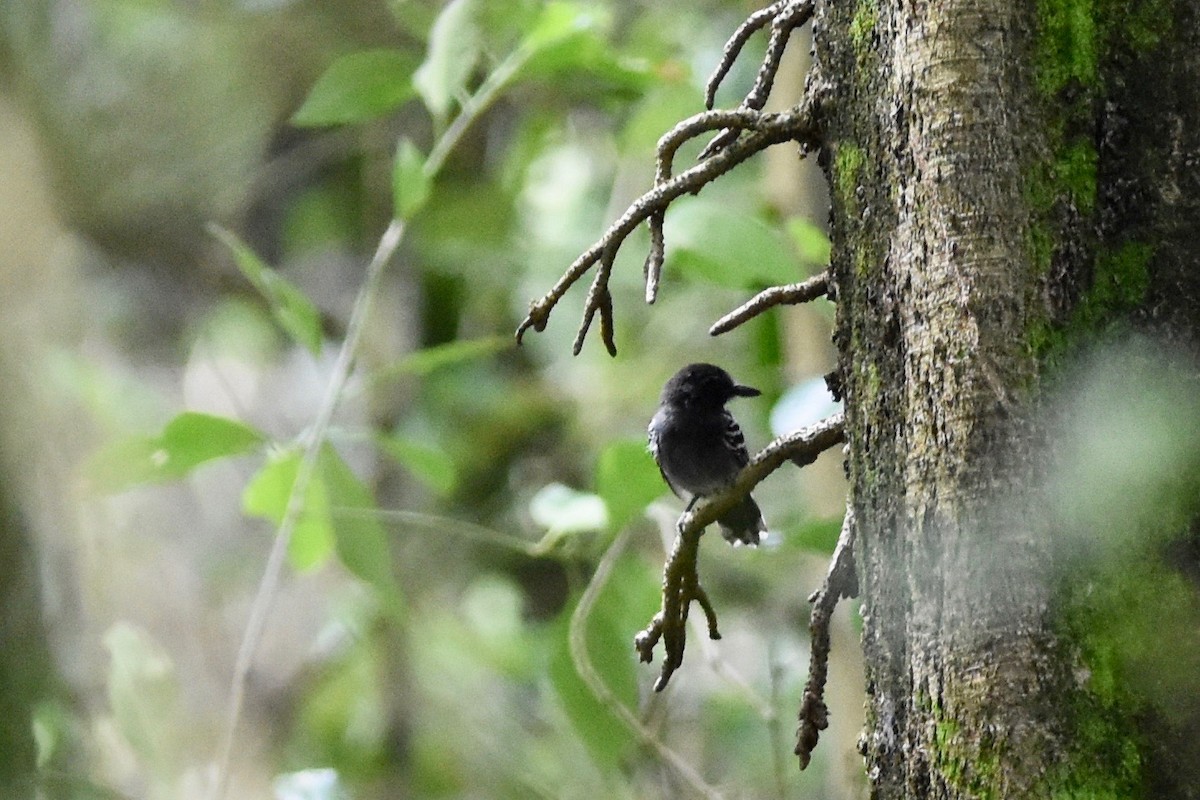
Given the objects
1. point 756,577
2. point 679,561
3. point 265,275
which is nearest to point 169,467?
point 265,275

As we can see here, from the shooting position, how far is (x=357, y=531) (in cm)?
249

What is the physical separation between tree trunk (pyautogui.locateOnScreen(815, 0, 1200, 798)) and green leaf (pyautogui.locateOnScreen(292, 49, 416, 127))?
159 cm

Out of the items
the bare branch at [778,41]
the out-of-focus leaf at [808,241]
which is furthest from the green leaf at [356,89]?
the bare branch at [778,41]

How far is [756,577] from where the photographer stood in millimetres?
5055

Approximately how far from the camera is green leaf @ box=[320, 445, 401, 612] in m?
2.46

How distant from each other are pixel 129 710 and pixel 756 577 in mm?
2993

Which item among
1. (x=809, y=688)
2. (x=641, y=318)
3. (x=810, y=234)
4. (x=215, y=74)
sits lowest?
(x=809, y=688)

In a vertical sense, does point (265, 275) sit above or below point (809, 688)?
above

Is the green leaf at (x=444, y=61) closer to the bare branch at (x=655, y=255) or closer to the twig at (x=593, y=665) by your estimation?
the twig at (x=593, y=665)

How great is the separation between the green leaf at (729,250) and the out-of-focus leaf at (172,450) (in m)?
0.90

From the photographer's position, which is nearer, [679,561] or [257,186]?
[679,561]

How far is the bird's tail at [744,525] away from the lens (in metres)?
2.92

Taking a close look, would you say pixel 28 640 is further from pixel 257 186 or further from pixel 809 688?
pixel 257 186

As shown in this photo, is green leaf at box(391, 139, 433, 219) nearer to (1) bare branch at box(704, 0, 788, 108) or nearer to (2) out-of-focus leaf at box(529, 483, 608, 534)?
(2) out-of-focus leaf at box(529, 483, 608, 534)
